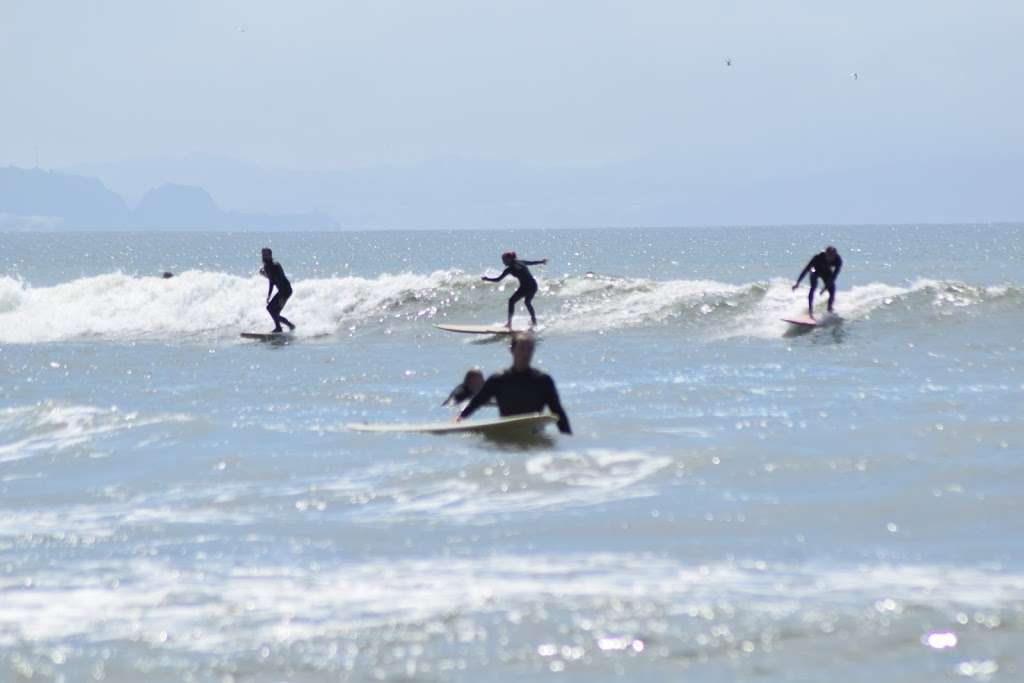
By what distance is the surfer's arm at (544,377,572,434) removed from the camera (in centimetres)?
1238

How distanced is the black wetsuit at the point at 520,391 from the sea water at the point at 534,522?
41 centimetres

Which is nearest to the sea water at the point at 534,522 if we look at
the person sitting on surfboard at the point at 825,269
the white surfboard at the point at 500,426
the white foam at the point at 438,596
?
the white foam at the point at 438,596

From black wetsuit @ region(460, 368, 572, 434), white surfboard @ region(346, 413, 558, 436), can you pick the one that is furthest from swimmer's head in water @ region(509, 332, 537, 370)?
white surfboard @ region(346, 413, 558, 436)

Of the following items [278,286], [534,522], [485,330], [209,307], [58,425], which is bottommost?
[209,307]

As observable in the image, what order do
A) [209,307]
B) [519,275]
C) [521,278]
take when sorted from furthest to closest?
1. [209,307]
2. [521,278]
3. [519,275]

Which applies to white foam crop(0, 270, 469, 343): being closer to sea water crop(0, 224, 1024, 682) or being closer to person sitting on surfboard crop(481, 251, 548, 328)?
person sitting on surfboard crop(481, 251, 548, 328)

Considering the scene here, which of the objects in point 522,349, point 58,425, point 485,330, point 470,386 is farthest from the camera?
point 485,330

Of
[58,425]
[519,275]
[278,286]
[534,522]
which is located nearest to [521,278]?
[519,275]

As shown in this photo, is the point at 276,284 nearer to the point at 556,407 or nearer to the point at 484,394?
the point at 484,394

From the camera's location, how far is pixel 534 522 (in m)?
9.98

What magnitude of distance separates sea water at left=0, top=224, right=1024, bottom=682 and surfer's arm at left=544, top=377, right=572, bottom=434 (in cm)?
23

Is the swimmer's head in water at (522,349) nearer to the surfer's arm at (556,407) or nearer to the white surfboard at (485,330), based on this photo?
the surfer's arm at (556,407)

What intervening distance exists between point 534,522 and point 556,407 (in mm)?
2536

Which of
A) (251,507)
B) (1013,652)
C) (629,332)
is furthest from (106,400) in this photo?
(1013,652)
